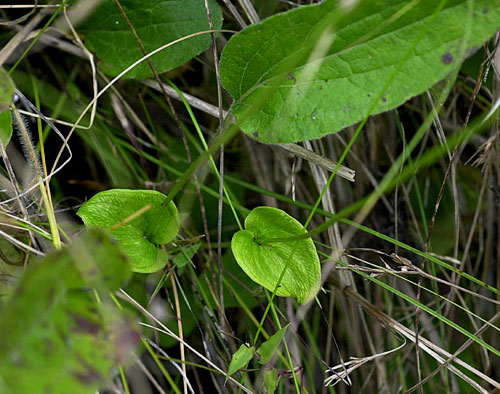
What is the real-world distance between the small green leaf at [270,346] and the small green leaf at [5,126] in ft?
1.39

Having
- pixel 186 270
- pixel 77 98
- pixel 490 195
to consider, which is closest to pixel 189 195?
pixel 186 270

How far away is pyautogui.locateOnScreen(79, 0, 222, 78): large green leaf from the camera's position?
0.76m

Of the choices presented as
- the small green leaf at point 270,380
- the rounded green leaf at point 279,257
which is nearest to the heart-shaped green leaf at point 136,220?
the rounded green leaf at point 279,257

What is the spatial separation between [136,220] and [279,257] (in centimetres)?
19

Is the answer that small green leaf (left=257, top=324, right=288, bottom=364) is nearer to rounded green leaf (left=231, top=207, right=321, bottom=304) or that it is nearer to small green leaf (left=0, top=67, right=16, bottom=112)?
rounded green leaf (left=231, top=207, right=321, bottom=304)

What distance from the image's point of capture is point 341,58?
0.61 meters

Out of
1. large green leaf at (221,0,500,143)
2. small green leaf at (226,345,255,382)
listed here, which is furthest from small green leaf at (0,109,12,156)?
small green leaf at (226,345,255,382)

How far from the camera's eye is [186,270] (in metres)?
0.79

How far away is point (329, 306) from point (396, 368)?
160 millimetres

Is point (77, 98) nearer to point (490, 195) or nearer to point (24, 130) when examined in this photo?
point (24, 130)

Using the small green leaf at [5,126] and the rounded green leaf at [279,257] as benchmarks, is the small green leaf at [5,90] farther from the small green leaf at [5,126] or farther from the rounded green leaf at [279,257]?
the rounded green leaf at [279,257]

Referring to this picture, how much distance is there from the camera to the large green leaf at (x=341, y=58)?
549mm

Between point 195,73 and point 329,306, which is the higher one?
point 195,73

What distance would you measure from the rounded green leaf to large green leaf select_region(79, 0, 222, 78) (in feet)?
0.98
